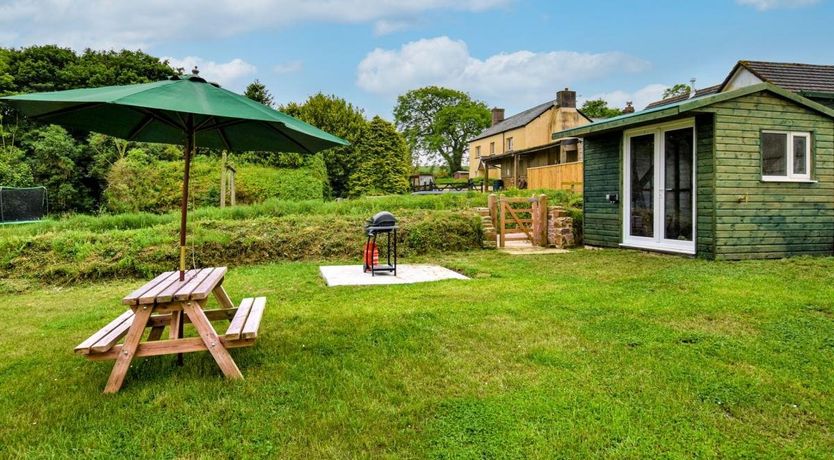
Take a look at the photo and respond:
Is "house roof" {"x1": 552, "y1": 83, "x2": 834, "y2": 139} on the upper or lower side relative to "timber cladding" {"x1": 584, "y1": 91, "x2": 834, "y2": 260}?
upper

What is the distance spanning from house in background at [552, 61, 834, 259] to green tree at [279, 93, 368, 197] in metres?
19.6

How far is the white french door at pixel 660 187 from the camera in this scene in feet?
26.3

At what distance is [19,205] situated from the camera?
14.2 meters

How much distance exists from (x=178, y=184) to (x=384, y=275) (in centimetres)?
1229

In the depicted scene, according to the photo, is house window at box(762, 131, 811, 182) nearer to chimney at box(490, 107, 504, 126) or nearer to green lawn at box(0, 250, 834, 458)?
green lawn at box(0, 250, 834, 458)

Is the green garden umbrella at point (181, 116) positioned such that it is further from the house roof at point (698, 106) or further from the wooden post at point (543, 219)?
the wooden post at point (543, 219)

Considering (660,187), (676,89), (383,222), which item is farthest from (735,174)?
(676,89)

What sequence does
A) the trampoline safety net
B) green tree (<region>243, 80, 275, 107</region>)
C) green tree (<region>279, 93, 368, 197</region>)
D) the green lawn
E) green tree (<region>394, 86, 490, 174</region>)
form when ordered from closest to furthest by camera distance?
the green lawn
the trampoline safety net
green tree (<region>243, 80, 275, 107</region>)
green tree (<region>279, 93, 368, 197</region>)
green tree (<region>394, 86, 490, 174</region>)

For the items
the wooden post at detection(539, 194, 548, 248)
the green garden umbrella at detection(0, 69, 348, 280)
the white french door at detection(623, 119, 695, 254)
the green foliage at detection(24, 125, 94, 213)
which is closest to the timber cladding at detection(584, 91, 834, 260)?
the white french door at detection(623, 119, 695, 254)

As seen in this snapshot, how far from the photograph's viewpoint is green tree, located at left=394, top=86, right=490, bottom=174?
51844 mm

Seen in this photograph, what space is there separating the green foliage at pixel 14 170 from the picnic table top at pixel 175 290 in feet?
63.2

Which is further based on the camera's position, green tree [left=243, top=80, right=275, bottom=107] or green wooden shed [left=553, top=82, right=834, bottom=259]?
green tree [left=243, top=80, right=275, bottom=107]

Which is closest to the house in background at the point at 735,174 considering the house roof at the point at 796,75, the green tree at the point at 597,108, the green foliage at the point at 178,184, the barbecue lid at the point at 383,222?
the barbecue lid at the point at 383,222

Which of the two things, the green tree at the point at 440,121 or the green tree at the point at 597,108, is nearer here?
the green tree at the point at 597,108
